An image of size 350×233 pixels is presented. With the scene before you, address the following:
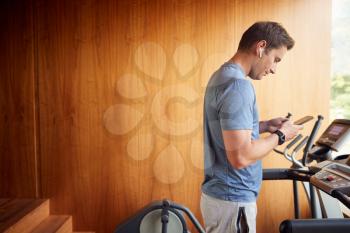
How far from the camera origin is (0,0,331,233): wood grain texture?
3020 mm

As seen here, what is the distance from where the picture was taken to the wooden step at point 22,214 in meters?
2.64

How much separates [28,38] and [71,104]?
0.69 m

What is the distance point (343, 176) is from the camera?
1.55 meters

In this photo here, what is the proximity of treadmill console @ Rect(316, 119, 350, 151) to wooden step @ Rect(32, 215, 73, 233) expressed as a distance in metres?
2.12

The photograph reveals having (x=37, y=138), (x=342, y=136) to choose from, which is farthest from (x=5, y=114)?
(x=342, y=136)

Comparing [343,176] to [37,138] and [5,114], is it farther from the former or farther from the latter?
[5,114]

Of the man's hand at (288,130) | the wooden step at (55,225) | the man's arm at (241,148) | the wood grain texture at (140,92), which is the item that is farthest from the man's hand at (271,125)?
the wooden step at (55,225)

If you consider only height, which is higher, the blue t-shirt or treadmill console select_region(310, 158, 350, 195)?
the blue t-shirt

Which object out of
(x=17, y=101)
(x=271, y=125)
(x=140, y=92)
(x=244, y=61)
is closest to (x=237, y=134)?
(x=244, y=61)

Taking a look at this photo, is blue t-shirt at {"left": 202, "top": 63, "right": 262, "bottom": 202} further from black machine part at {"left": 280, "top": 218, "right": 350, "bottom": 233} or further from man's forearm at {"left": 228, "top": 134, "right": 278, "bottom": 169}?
black machine part at {"left": 280, "top": 218, "right": 350, "bottom": 233}

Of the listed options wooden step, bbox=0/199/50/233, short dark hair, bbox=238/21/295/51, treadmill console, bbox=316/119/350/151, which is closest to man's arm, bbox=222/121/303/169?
short dark hair, bbox=238/21/295/51

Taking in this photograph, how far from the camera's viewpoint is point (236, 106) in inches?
53.7

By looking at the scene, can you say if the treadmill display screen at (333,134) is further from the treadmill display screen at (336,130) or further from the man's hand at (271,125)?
the man's hand at (271,125)

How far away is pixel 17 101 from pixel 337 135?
103 inches
